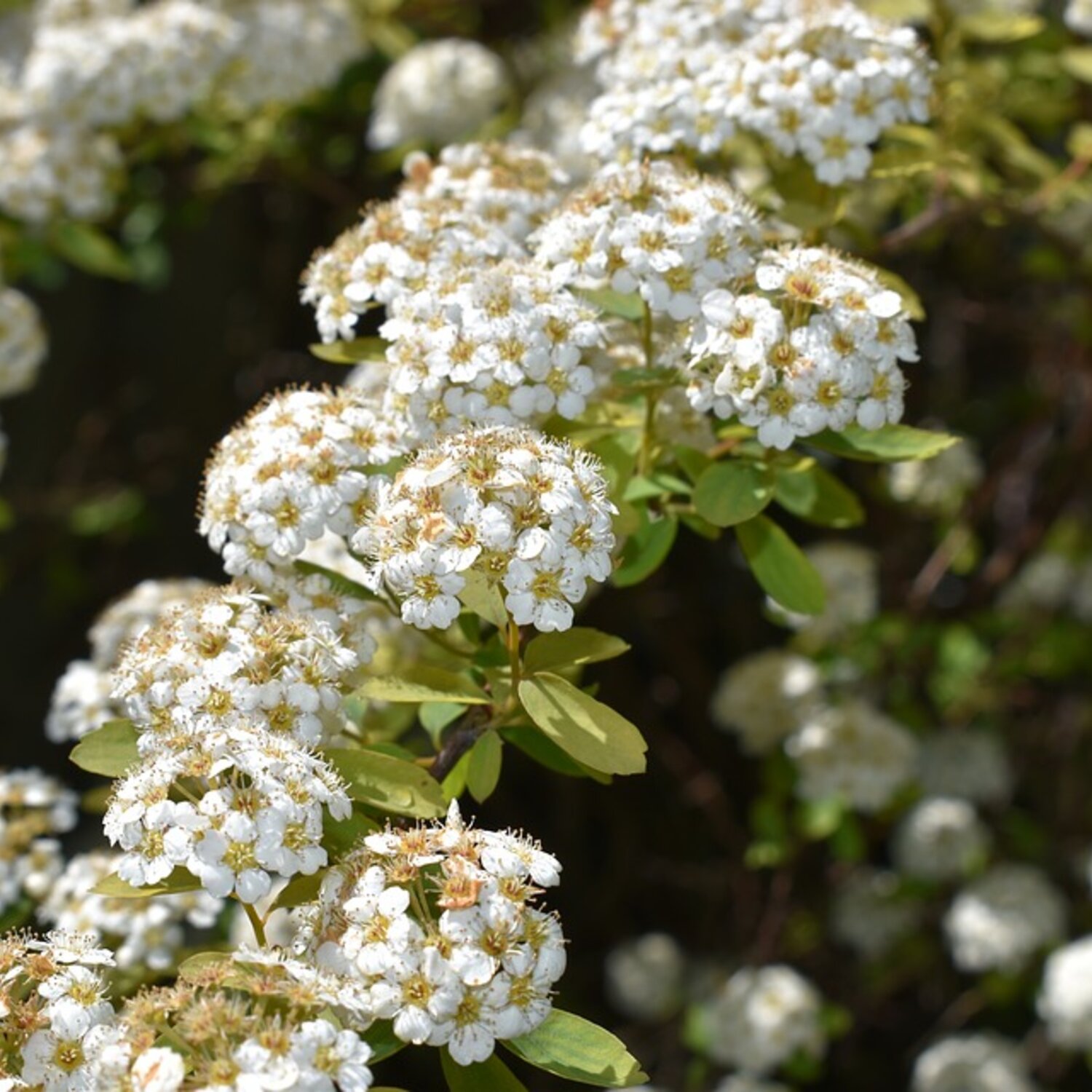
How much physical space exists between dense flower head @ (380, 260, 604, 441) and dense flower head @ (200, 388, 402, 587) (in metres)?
0.08

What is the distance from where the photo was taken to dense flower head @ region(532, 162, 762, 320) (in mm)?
2311

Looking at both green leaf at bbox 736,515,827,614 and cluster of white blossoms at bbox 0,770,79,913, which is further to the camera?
cluster of white blossoms at bbox 0,770,79,913

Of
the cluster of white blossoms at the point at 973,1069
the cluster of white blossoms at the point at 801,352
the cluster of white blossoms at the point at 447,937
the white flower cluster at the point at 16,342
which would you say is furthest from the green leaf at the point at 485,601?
the cluster of white blossoms at the point at 973,1069

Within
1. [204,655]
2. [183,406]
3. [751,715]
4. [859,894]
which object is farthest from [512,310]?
[183,406]

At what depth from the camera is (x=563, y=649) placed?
214cm

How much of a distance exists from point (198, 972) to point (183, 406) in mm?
Result: 4223

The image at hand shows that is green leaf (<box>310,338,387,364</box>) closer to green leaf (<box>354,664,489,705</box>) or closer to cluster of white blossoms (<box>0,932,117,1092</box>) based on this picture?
green leaf (<box>354,664,489,705</box>)

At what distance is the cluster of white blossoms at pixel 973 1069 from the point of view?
4168 mm

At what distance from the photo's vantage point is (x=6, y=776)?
115 inches

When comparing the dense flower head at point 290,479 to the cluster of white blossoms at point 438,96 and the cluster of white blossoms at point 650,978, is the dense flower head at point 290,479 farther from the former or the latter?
the cluster of white blossoms at point 650,978


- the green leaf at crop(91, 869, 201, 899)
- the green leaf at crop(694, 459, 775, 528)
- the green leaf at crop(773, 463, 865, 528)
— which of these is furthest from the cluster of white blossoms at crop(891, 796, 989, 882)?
the green leaf at crop(91, 869, 201, 899)

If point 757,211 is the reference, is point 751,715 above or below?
below

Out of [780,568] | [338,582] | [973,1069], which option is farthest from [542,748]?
[973,1069]

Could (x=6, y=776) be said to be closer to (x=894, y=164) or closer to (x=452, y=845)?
(x=452, y=845)
